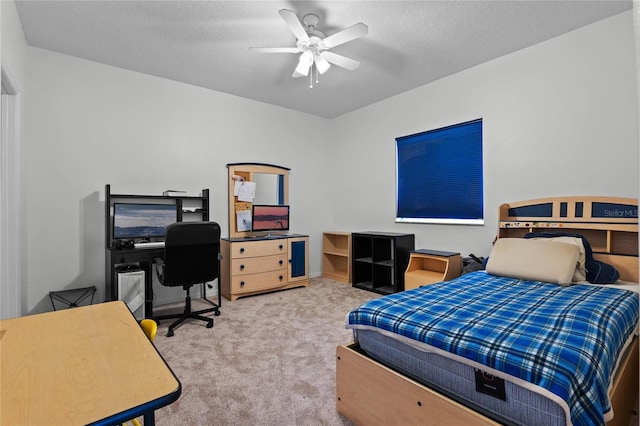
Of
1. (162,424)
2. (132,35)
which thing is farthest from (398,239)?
(132,35)

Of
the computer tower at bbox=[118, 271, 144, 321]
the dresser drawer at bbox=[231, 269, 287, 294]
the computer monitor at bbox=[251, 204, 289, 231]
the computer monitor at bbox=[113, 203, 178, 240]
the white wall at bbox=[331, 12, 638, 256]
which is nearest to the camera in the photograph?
the white wall at bbox=[331, 12, 638, 256]

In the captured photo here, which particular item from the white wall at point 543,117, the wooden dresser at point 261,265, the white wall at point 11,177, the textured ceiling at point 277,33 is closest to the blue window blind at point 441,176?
the white wall at point 543,117

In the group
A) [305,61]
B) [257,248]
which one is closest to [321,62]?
[305,61]

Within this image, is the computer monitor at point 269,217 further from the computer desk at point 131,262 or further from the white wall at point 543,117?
the white wall at point 543,117

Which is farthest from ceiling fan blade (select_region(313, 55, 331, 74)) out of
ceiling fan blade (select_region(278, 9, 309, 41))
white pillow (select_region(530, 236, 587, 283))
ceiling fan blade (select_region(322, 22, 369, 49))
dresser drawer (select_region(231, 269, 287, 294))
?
dresser drawer (select_region(231, 269, 287, 294))

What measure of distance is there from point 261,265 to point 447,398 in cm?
308

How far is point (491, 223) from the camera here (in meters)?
3.37

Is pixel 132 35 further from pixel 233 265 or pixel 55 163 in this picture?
pixel 233 265

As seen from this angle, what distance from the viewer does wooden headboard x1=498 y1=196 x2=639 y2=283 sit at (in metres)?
2.45

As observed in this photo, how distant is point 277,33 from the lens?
9.13 feet

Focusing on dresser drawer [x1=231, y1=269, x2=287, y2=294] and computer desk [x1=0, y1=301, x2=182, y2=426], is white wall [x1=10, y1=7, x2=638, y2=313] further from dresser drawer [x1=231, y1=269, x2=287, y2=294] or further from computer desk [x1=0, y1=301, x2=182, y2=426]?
computer desk [x1=0, y1=301, x2=182, y2=426]

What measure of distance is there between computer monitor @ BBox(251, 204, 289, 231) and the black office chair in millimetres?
1366

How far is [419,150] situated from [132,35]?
11.1ft

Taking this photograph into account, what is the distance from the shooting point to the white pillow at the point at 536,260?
7.23ft
